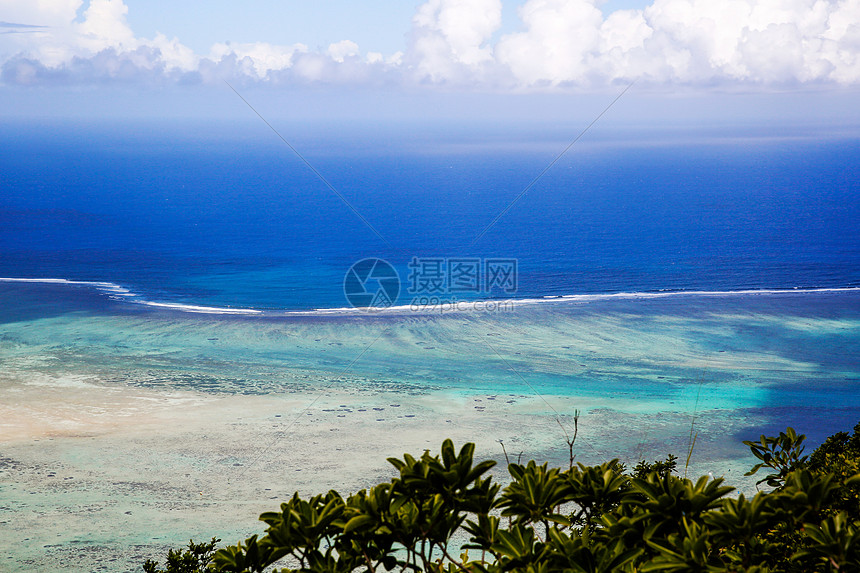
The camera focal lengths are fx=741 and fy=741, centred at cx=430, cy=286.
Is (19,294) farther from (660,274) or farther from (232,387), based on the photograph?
(660,274)

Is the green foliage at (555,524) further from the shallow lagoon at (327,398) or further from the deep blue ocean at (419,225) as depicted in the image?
the deep blue ocean at (419,225)

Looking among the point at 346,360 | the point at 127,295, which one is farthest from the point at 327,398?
the point at 127,295

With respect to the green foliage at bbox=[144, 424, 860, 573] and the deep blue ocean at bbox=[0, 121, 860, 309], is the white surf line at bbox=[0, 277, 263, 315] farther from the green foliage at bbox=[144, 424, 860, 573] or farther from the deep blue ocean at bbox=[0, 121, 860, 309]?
the green foliage at bbox=[144, 424, 860, 573]

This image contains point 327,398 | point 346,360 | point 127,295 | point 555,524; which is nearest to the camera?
point 555,524

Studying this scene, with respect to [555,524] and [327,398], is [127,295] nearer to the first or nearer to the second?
[327,398]

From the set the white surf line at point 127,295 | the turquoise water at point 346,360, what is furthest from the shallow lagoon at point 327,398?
the white surf line at point 127,295
